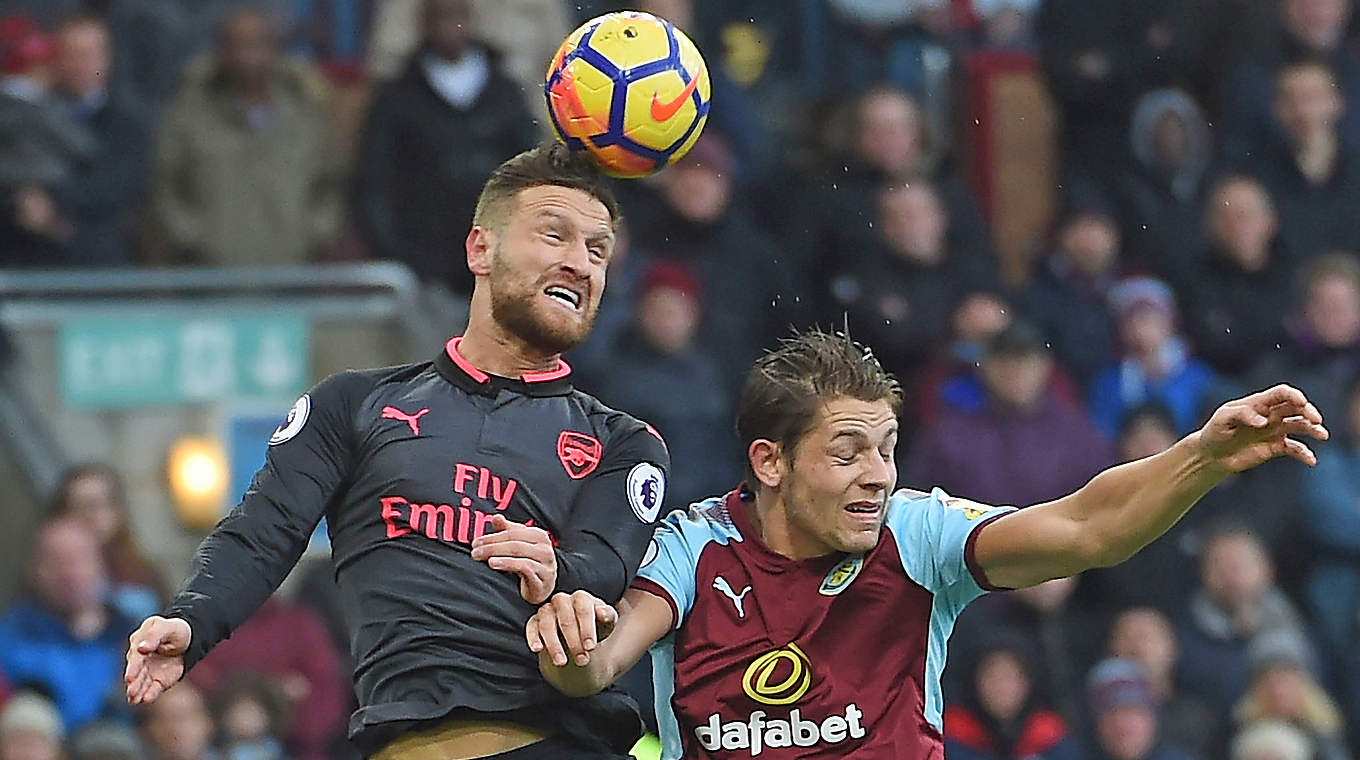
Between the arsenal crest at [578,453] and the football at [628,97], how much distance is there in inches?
25.7

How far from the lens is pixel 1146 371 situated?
33.4 feet

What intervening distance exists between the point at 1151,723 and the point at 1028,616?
626mm

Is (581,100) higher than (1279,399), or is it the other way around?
(581,100)

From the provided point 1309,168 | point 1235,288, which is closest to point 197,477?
point 1235,288

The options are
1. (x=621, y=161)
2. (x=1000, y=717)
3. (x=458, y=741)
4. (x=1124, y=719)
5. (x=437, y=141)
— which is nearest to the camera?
(x=458, y=741)

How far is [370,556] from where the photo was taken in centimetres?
506

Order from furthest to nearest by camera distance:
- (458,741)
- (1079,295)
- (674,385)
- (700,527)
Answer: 1. (1079,295)
2. (674,385)
3. (700,527)
4. (458,741)

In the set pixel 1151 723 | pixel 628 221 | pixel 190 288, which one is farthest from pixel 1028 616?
pixel 190 288

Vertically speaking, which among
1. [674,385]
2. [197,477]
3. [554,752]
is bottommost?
[197,477]

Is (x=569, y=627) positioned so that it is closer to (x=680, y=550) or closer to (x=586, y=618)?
(x=586, y=618)

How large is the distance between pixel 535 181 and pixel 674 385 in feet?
14.4

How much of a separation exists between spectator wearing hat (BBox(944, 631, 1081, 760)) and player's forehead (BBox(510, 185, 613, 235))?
4227 mm

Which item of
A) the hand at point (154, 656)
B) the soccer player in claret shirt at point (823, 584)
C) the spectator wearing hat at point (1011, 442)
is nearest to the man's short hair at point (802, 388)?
the soccer player in claret shirt at point (823, 584)

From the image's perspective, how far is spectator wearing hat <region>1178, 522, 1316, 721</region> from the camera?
967 cm
